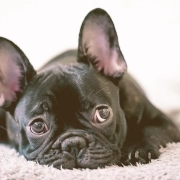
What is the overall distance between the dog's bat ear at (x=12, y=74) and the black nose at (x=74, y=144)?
391mm

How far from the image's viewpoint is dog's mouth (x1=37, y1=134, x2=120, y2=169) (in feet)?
5.05

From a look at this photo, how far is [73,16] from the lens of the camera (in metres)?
2.81

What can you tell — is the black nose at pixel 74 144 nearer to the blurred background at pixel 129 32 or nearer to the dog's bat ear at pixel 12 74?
the dog's bat ear at pixel 12 74

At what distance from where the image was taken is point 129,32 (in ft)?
8.85

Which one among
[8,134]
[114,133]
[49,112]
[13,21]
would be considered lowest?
[8,134]

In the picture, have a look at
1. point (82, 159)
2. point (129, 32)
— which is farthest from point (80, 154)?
point (129, 32)

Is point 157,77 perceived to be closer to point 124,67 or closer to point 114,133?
point 124,67

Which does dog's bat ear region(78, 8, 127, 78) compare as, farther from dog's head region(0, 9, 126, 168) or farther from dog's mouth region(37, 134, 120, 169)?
dog's mouth region(37, 134, 120, 169)

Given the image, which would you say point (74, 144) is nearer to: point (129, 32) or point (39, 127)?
point (39, 127)

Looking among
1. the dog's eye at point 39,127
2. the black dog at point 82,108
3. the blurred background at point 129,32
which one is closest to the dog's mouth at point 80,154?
the black dog at point 82,108

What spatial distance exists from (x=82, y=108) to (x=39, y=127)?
7.4 inches

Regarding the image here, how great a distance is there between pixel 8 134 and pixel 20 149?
0.45 meters

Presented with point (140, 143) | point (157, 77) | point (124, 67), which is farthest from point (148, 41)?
point (140, 143)

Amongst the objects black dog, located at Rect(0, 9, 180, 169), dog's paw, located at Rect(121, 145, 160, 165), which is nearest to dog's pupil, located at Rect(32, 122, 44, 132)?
black dog, located at Rect(0, 9, 180, 169)
